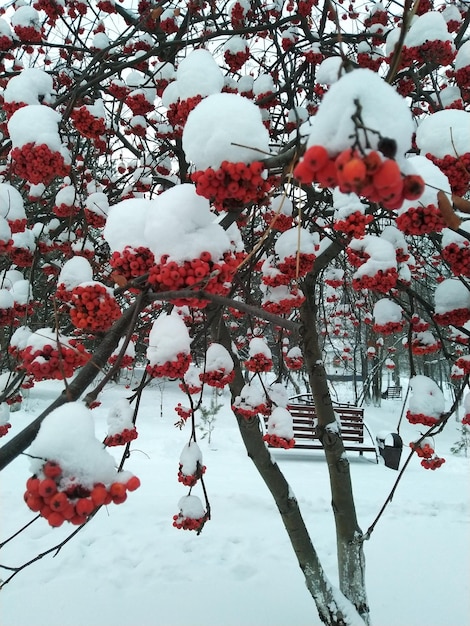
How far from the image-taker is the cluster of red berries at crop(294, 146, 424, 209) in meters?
0.66

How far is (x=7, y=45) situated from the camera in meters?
2.98

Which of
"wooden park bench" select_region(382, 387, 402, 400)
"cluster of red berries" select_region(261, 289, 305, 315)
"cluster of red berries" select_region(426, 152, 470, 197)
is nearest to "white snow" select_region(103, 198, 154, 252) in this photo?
"cluster of red berries" select_region(426, 152, 470, 197)

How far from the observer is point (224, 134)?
1.09 metres

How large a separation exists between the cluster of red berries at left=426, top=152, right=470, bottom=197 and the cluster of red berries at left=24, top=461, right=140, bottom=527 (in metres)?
1.50

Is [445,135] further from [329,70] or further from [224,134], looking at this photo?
[329,70]

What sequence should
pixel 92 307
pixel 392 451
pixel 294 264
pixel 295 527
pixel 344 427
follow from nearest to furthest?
pixel 92 307, pixel 294 264, pixel 295 527, pixel 392 451, pixel 344 427

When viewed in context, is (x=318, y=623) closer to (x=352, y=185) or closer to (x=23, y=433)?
(x=23, y=433)

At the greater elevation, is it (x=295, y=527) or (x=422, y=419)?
(x=422, y=419)

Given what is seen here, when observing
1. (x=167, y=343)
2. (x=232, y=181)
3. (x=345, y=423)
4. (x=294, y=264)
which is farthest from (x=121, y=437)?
(x=345, y=423)

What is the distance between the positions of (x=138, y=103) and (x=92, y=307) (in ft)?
7.04

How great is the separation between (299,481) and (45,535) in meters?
3.98

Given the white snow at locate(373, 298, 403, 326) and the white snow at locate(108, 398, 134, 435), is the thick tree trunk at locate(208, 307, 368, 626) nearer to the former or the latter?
the white snow at locate(108, 398, 134, 435)

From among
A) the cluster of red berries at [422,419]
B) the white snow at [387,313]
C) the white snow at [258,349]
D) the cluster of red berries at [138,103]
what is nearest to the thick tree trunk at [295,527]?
the white snow at [258,349]

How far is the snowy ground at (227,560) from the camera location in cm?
371
